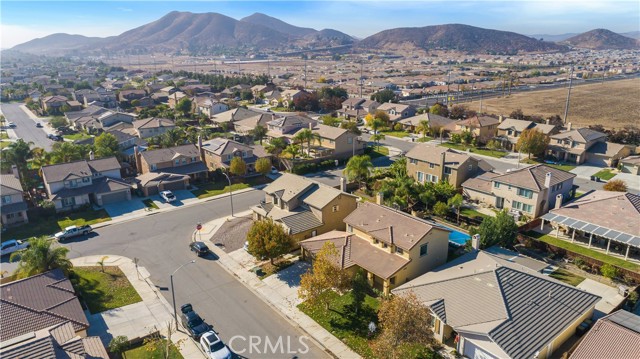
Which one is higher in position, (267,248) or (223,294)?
→ (267,248)

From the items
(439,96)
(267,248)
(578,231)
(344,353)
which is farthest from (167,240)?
(439,96)

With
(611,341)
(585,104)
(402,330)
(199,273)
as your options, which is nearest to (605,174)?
(611,341)

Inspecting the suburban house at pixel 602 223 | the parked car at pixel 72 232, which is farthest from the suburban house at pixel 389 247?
the parked car at pixel 72 232

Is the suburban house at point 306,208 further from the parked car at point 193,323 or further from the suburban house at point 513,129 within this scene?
the suburban house at point 513,129

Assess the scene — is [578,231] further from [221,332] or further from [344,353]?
[221,332]

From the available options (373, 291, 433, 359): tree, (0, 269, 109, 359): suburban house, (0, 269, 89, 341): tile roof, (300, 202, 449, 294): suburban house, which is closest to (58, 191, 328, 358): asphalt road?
(373, 291, 433, 359): tree

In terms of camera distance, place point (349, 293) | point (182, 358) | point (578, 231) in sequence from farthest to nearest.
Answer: point (578, 231) → point (349, 293) → point (182, 358)

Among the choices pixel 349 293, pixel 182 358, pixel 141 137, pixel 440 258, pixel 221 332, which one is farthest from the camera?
pixel 141 137

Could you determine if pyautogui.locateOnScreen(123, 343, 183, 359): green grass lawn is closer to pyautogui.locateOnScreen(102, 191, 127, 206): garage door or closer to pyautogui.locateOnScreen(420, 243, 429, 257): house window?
pyautogui.locateOnScreen(420, 243, 429, 257): house window
